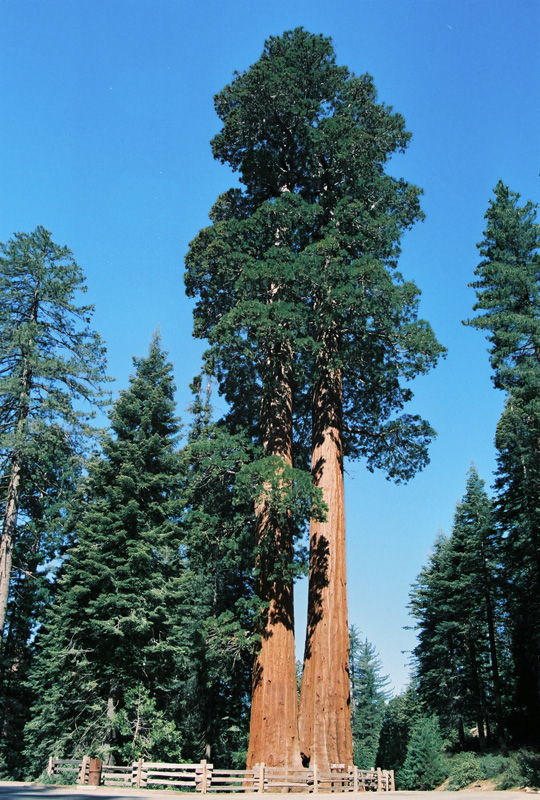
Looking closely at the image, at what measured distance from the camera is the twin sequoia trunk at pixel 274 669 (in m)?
12.2

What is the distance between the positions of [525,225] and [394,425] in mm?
11838

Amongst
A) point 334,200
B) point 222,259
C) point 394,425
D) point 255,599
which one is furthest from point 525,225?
point 255,599

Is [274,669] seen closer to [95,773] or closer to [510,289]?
[95,773]

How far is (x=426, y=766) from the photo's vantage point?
25.9 meters

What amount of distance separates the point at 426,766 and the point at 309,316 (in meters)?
21.6

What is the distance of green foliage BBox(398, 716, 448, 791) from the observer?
84.8ft

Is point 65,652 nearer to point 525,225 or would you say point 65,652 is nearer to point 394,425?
point 394,425

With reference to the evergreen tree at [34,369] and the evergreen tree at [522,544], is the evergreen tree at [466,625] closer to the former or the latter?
the evergreen tree at [522,544]

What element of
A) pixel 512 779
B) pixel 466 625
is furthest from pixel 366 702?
pixel 512 779

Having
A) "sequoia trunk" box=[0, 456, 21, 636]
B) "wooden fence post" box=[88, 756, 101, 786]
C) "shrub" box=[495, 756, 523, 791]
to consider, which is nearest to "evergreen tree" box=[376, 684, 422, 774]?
"shrub" box=[495, 756, 523, 791]

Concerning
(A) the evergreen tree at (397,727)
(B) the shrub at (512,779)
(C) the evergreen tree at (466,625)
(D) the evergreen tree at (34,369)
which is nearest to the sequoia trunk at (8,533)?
(D) the evergreen tree at (34,369)

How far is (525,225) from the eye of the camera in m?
23.3

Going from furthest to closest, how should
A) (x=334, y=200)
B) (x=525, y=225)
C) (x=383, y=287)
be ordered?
(x=525, y=225) → (x=334, y=200) → (x=383, y=287)

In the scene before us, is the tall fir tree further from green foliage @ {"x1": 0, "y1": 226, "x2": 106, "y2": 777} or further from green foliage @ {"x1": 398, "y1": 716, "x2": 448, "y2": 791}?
green foliage @ {"x1": 0, "y1": 226, "x2": 106, "y2": 777}
